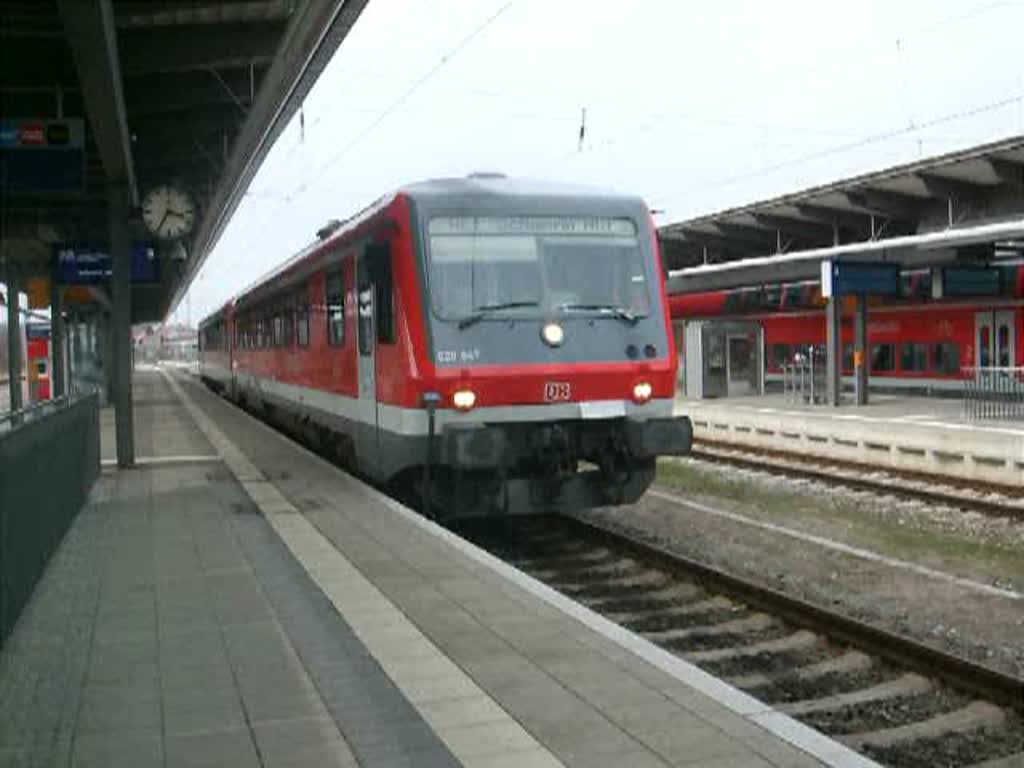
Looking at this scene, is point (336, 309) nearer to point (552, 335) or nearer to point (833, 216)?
point (552, 335)

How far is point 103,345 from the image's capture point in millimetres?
39500

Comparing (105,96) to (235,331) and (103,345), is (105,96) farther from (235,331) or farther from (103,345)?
(103,345)

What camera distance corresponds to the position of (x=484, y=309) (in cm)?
961

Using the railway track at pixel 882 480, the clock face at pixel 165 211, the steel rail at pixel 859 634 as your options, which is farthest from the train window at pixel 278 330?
the steel rail at pixel 859 634

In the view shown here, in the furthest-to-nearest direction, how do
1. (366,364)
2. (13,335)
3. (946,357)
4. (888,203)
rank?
(946,357) → (888,203) → (13,335) → (366,364)

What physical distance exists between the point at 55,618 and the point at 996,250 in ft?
72.3

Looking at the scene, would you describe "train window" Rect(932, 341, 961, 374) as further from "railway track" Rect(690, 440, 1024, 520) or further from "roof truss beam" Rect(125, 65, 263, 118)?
Result: "roof truss beam" Rect(125, 65, 263, 118)

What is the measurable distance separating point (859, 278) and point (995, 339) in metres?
4.93

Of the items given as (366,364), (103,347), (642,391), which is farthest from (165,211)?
(103,347)

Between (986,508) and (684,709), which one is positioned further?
(986,508)

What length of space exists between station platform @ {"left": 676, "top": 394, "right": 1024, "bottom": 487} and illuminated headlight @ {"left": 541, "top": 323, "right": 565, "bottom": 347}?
7.38 m

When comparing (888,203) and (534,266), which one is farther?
(888,203)

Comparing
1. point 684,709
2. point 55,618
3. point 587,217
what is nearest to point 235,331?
point 587,217

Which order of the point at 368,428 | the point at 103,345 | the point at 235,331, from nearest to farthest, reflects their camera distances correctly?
the point at 368,428, the point at 235,331, the point at 103,345
